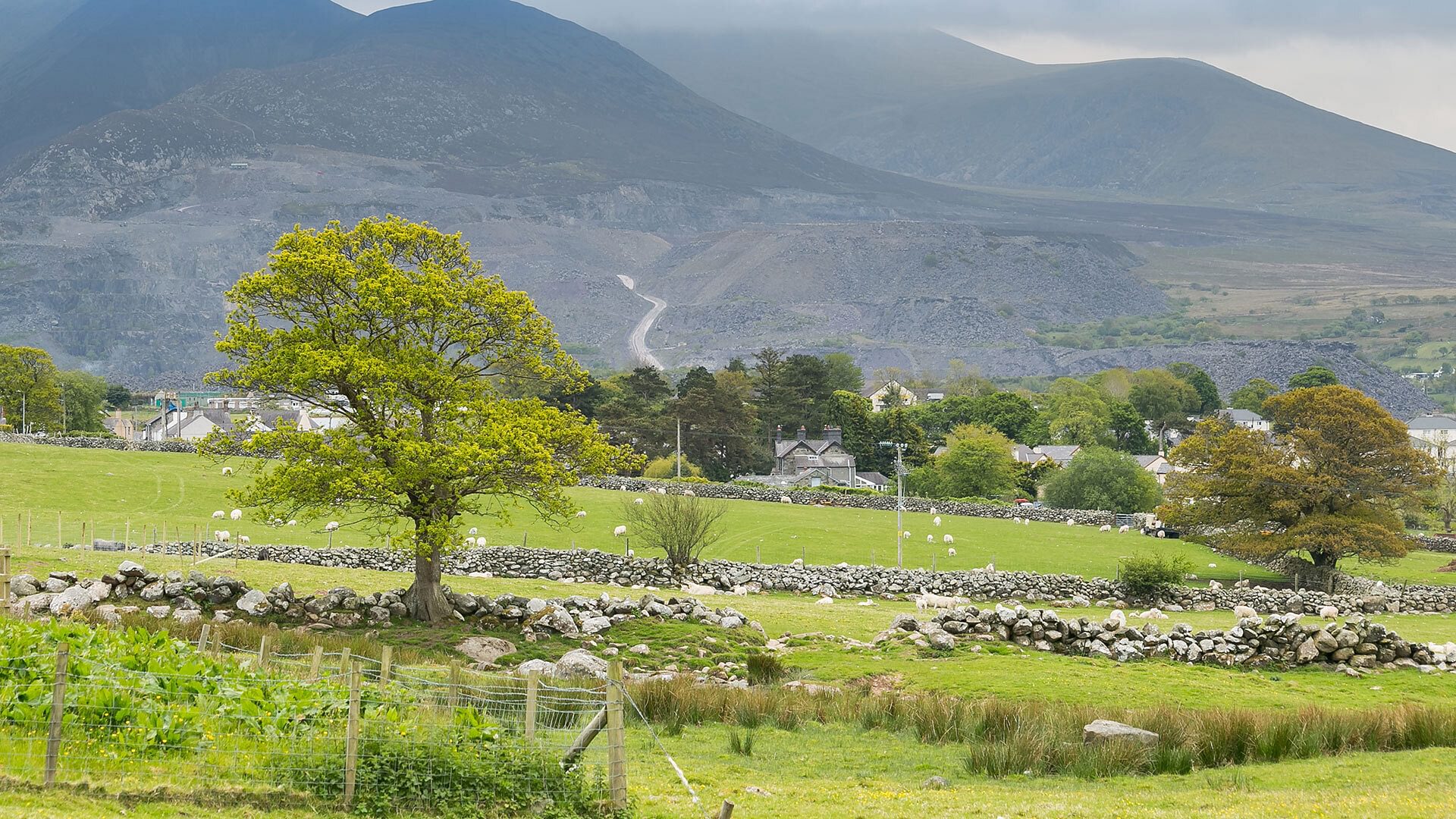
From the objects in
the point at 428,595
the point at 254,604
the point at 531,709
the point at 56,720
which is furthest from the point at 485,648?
the point at 56,720

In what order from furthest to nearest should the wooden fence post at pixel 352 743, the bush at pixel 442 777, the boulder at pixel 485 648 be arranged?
A: the boulder at pixel 485 648 → the bush at pixel 442 777 → the wooden fence post at pixel 352 743

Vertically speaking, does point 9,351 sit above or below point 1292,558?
above

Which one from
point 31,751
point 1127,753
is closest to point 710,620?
point 1127,753

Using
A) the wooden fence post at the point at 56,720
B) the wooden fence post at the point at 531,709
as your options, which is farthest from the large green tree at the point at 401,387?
the wooden fence post at the point at 56,720

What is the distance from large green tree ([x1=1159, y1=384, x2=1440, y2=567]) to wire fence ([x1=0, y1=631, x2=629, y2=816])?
1835 inches

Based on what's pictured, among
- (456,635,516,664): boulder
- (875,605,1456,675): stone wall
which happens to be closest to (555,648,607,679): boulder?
(456,635,516,664): boulder

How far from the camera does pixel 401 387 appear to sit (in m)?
27.8

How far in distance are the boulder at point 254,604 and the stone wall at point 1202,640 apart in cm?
1344

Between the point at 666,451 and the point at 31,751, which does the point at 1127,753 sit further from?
the point at 666,451

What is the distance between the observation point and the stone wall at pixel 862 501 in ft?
240

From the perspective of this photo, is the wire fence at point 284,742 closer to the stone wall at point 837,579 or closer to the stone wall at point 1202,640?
the stone wall at point 1202,640

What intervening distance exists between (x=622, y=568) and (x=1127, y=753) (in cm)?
2932

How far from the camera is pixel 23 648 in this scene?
14.8 m

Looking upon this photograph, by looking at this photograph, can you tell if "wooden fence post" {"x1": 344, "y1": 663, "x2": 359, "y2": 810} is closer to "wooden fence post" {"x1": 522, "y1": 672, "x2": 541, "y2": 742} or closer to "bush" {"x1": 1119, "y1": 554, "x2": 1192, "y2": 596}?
"wooden fence post" {"x1": 522, "y1": 672, "x2": 541, "y2": 742}
